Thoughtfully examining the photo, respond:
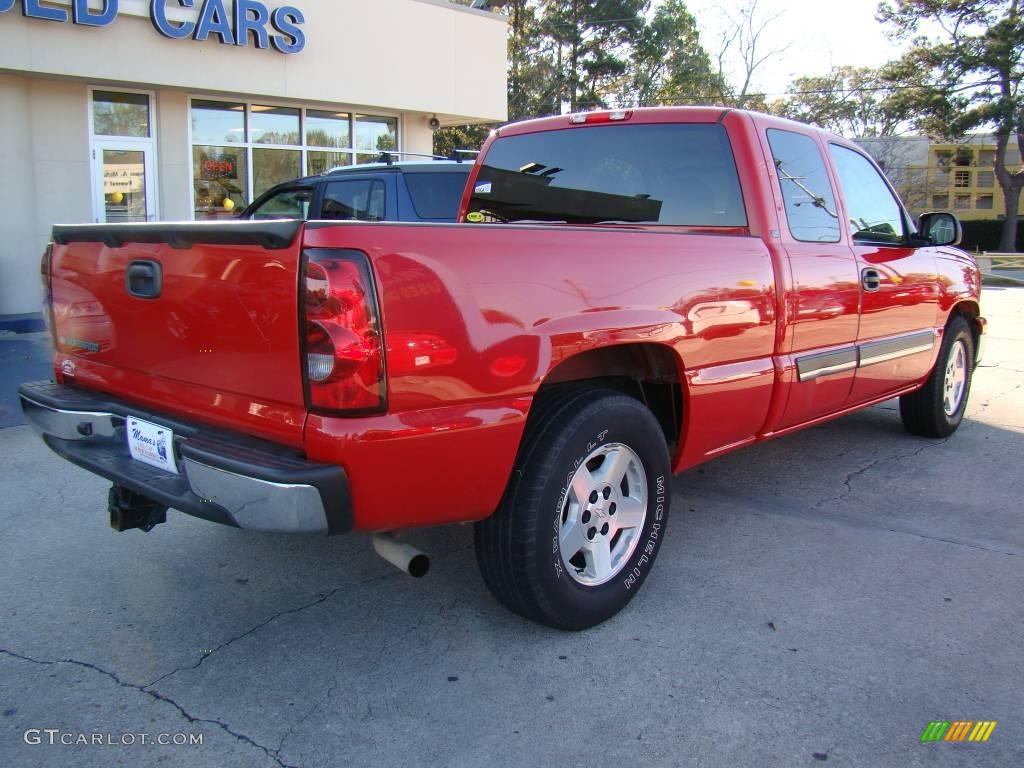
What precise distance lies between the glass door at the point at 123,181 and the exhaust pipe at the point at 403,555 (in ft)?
37.7

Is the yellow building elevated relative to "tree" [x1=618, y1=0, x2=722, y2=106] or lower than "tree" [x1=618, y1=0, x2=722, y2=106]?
lower

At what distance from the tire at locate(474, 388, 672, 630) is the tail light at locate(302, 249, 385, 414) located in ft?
2.42

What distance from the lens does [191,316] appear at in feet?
9.35

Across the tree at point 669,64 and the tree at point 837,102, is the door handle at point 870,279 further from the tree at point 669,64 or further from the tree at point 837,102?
the tree at point 837,102

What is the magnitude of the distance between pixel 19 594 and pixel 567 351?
250cm

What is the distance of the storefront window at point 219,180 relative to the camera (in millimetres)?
13828

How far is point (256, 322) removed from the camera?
2621 millimetres

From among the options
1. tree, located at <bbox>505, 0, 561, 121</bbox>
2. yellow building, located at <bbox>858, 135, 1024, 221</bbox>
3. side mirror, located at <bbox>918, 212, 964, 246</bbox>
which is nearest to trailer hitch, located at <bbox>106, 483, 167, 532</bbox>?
side mirror, located at <bbox>918, 212, 964, 246</bbox>

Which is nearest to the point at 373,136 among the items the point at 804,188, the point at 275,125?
the point at 275,125

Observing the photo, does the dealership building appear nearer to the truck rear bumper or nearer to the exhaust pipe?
the truck rear bumper

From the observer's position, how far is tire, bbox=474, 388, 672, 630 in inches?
118

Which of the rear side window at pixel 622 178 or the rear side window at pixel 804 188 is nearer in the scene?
the rear side window at pixel 622 178

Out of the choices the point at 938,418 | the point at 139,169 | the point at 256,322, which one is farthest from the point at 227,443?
the point at 139,169

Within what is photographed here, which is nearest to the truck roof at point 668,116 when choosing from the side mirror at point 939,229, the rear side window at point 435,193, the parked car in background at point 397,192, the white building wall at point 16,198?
the side mirror at point 939,229
